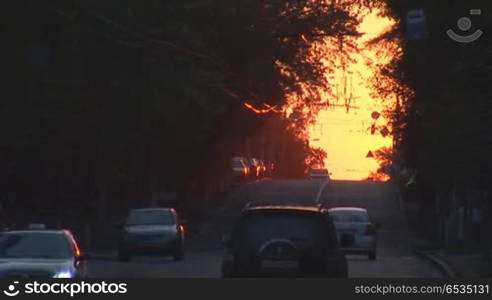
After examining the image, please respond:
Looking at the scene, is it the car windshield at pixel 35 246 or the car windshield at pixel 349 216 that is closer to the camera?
the car windshield at pixel 35 246

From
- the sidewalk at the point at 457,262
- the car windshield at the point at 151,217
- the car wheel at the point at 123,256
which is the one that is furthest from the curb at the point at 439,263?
the car wheel at the point at 123,256

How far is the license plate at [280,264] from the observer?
63.3 feet

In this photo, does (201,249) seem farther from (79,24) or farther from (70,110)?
(79,24)

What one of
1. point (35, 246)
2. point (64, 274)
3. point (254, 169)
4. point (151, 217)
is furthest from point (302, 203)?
point (64, 274)

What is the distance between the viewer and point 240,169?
304ft

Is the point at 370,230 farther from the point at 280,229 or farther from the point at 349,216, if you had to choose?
the point at 280,229

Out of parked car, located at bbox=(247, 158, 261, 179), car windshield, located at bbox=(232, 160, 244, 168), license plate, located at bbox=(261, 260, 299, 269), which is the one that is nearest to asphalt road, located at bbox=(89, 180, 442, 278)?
car windshield, located at bbox=(232, 160, 244, 168)

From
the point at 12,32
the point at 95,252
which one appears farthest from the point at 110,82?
the point at 12,32

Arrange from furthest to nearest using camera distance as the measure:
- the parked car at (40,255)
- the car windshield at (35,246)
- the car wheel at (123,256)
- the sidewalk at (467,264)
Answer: the car wheel at (123,256) → the sidewalk at (467,264) → the car windshield at (35,246) → the parked car at (40,255)

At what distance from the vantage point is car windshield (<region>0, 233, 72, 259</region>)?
76.1 ft

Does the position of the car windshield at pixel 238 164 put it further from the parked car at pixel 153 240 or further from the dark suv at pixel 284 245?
the dark suv at pixel 284 245

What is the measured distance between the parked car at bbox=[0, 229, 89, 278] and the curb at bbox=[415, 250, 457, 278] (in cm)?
1195

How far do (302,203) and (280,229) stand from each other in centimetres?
5433

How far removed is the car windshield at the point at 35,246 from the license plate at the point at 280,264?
15.7ft
